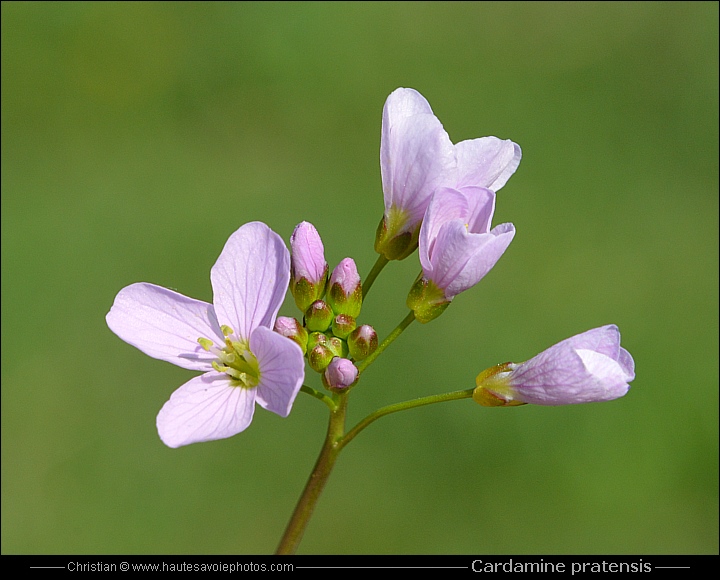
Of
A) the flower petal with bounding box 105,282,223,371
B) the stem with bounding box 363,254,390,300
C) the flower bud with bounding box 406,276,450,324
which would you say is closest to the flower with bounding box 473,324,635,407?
the flower bud with bounding box 406,276,450,324

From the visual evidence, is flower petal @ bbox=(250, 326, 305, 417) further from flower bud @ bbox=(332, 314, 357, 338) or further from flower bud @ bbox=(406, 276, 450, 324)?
flower bud @ bbox=(406, 276, 450, 324)

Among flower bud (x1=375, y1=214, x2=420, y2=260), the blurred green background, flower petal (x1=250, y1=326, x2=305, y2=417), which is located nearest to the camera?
flower petal (x1=250, y1=326, x2=305, y2=417)

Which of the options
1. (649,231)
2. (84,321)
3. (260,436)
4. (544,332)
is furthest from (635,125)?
(84,321)

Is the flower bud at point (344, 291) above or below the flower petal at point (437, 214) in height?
below

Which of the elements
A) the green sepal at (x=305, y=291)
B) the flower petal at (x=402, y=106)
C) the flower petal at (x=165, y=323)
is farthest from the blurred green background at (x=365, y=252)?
the flower petal at (x=402, y=106)

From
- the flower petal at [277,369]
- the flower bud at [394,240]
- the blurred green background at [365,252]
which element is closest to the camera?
the flower petal at [277,369]

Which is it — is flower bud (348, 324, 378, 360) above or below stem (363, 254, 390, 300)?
below

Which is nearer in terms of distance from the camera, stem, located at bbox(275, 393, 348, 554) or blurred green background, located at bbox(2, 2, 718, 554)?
stem, located at bbox(275, 393, 348, 554)

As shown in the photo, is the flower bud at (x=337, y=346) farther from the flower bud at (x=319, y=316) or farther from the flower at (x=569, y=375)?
the flower at (x=569, y=375)

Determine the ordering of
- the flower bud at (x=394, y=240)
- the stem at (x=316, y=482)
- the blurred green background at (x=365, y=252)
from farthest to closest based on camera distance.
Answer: the blurred green background at (x=365, y=252)
the flower bud at (x=394, y=240)
the stem at (x=316, y=482)
